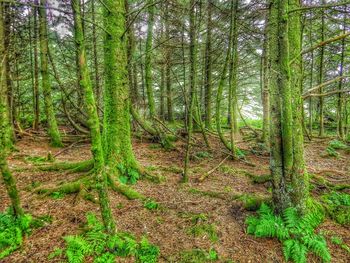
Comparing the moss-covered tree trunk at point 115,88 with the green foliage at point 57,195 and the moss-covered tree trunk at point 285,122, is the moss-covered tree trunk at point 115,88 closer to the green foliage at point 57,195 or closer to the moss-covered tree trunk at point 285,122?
the green foliage at point 57,195

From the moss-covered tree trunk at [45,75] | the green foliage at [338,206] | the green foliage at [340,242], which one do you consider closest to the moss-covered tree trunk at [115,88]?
the moss-covered tree trunk at [45,75]

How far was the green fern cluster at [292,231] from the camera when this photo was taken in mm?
3227

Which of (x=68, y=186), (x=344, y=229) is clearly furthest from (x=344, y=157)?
(x=68, y=186)

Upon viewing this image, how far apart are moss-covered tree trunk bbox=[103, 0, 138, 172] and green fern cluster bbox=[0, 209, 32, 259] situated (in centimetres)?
209

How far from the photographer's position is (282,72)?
142 inches

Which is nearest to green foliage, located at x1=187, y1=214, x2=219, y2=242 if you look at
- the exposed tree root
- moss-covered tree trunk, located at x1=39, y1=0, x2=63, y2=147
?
the exposed tree root

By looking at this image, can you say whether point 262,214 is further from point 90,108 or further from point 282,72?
point 90,108

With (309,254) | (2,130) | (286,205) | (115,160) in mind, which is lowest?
(309,254)

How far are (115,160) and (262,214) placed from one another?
335 cm

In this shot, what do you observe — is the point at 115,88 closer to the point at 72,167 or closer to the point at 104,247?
the point at 72,167

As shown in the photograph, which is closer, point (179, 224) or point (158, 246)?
point (158, 246)

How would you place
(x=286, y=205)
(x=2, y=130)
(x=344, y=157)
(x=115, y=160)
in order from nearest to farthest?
(x=2, y=130), (x=286, y=205), (x=115, y=160), (x=344, y=157)

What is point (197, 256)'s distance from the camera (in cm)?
322

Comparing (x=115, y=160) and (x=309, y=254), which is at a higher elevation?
(x=115, y=160)
